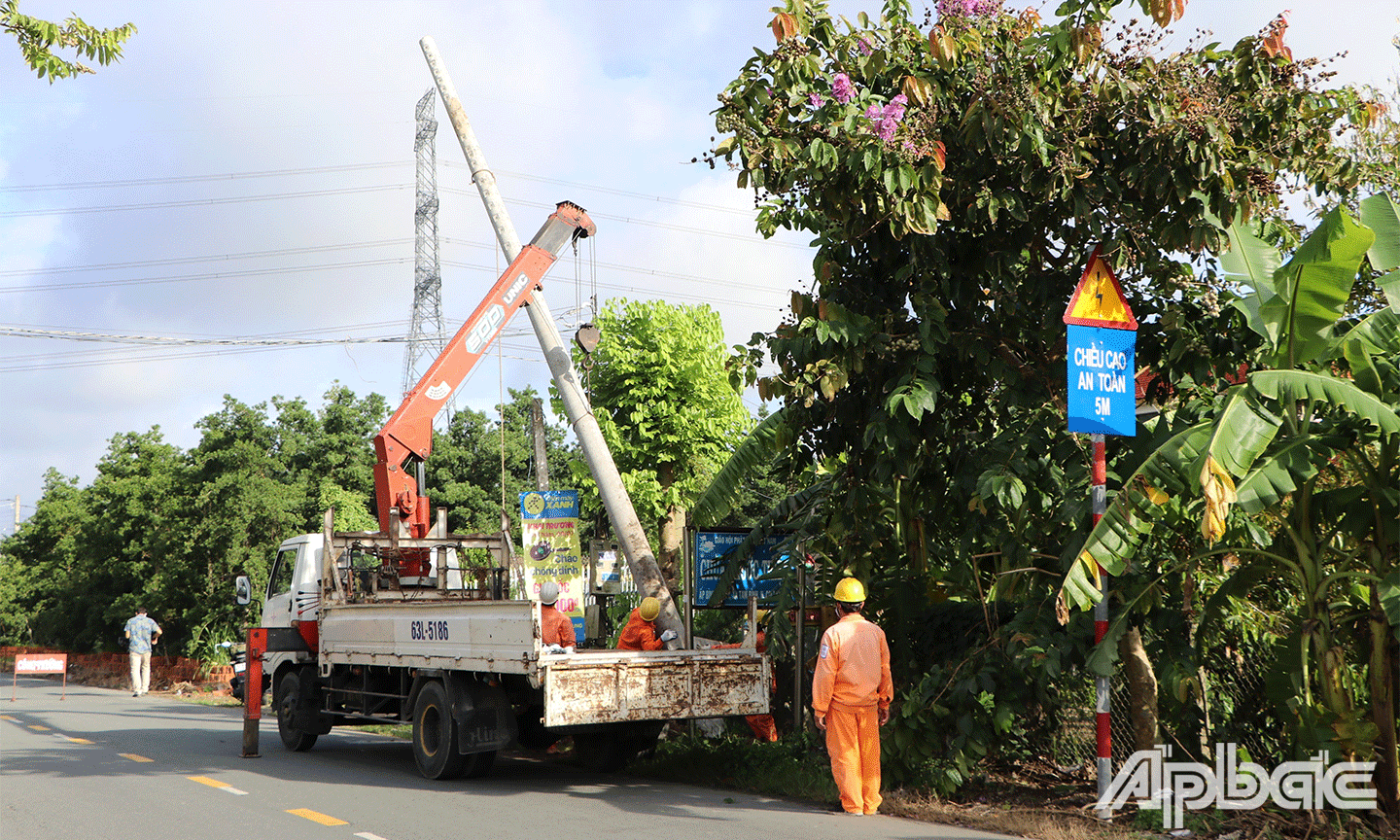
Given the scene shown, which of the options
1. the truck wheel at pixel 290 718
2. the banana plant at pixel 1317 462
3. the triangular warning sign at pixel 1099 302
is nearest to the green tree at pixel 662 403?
the truck wheel at pixel 290 718

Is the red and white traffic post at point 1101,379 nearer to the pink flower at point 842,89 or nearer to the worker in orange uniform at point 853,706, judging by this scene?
the worker in orange uniform at point 853,706

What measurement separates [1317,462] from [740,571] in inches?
220

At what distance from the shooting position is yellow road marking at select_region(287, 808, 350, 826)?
8.43 meters

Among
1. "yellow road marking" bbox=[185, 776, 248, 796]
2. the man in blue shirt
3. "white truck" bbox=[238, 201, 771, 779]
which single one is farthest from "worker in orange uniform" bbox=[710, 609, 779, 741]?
the man in blue shirt

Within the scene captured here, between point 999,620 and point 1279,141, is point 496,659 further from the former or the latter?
point 1279,141

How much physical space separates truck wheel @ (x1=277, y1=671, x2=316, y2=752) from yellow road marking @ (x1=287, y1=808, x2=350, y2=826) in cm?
468

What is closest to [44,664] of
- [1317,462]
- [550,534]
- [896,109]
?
[550,534]

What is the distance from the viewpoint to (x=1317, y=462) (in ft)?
23.4

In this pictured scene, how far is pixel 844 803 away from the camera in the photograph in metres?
8.56

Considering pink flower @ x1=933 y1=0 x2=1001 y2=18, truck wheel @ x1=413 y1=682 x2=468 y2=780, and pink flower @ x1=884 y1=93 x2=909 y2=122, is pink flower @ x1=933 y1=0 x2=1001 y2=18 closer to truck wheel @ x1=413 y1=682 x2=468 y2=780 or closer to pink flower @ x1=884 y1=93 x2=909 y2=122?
pink flower @ x1=884 y1=93 x2=909 y2=122

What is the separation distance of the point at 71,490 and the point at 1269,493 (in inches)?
1891

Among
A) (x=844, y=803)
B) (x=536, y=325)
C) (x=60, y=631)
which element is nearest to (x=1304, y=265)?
(x=844, y=803)

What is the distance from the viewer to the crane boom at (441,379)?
43.0ft

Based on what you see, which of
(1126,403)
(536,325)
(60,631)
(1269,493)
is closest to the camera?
(1269,493)
